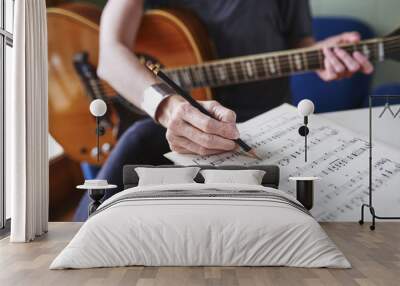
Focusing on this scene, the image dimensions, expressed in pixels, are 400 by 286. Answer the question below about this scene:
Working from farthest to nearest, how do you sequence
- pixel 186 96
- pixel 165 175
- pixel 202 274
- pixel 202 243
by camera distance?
pixel 186 96
pixel 165 175
pixel 202 243
pixel 202 274

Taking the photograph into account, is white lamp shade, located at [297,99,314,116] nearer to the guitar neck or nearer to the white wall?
the guitar neck

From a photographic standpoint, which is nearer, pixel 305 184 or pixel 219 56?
pixel 305 184

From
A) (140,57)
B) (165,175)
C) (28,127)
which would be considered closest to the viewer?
(28,127)

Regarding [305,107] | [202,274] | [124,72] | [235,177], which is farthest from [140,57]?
[202,274]


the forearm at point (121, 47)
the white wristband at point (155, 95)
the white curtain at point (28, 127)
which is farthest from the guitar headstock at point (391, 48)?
the white curtain at point (28, 127)

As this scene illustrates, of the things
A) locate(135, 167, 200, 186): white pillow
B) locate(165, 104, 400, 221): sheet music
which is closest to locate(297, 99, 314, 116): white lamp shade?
locate(165, 104, 400, 221): sheet music

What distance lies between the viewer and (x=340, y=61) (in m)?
6.04

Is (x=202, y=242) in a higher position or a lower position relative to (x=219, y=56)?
lower

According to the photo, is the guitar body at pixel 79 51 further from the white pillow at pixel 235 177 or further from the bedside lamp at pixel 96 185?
the white pillow at pixel 235 177

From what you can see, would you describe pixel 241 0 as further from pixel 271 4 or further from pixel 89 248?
pixel 89 248

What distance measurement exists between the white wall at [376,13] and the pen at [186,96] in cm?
147

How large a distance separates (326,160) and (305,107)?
0.63 m

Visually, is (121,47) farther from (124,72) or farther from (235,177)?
(235,177)

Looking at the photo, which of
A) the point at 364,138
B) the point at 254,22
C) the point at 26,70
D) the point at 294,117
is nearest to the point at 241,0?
the point at 254,22
